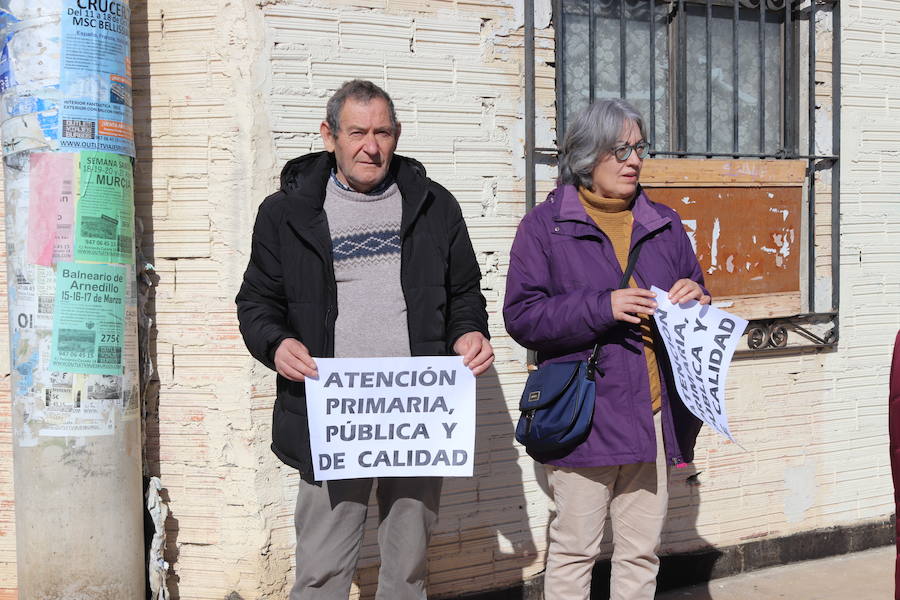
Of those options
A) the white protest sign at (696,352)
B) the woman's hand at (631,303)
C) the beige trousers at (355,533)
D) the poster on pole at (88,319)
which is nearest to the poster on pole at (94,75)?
the poster on pole at (88,319)

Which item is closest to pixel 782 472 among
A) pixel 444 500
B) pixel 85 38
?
pixel 444 500

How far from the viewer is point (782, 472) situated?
16.2 ft

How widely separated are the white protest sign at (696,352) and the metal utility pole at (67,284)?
2019 millimetres

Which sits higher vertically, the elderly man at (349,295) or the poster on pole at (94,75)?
the poster on pole at (94,75)

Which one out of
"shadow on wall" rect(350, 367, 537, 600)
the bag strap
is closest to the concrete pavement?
"shadow on wall" rect(350, 367, 537, 600)

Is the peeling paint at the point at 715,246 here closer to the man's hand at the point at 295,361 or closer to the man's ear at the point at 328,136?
the man's ear at the point at 328,136

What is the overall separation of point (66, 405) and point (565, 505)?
1.84m

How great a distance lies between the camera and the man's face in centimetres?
302

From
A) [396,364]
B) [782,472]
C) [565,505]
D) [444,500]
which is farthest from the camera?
[782,472]

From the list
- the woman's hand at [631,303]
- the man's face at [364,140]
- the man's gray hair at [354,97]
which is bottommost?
the woman's hand at [631,303]

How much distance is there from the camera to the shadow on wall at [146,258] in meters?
3.96

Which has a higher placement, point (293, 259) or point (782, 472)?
point (293, 259)

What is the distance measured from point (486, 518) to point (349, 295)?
167 centimetres

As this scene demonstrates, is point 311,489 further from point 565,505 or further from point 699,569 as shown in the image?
point 699,569
